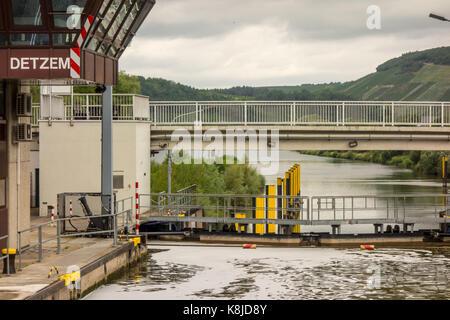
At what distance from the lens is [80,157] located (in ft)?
110

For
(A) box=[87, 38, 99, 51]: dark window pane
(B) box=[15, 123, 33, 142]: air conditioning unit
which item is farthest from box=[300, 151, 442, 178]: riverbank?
(B) box=[15, 123, 33, 142]: air conditioning unit

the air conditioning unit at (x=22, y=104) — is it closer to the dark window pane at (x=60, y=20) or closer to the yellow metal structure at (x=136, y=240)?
the dark window pane at (x=60, y=20)

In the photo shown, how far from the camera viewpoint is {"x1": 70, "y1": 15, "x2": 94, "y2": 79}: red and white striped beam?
63.5 feet

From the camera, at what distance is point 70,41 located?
19516mm

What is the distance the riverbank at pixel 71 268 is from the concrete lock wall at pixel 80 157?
7.59 metres

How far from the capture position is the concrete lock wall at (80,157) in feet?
110

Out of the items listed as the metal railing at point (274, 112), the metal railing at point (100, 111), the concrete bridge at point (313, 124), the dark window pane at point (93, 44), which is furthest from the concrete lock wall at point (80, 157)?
the dark window pane at point (93, 44)

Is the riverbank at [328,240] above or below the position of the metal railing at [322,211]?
below

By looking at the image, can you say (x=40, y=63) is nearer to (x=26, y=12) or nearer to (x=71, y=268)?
(x=26, y=12)

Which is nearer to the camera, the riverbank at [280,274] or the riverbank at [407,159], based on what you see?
the riverbank at [280,274]

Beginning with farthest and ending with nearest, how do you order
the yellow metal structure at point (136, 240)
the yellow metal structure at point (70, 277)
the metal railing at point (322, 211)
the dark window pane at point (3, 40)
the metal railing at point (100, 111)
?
the metal railing at point (100, 111) < the metal railing at point (322, 211) < the yellow metal structure at point (136, 240) < the dark window pane at point (3, 40) < the yellow metal structure at point (70, 277)

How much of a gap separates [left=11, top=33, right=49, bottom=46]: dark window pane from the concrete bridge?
16.6 metres

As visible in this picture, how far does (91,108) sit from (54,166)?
3.35 metres
